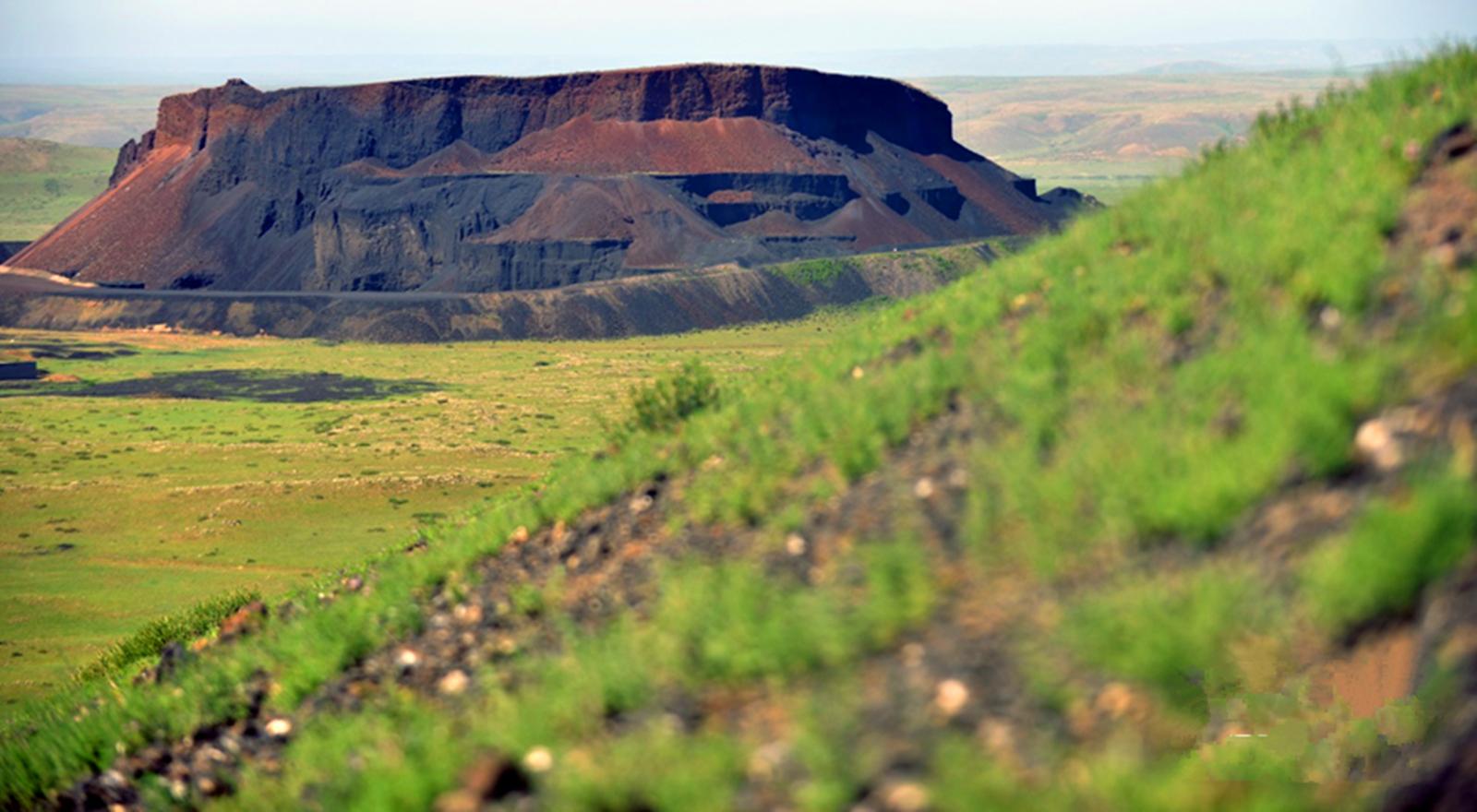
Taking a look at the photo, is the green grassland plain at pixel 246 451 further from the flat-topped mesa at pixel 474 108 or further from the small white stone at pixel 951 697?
the flat-topped mesa at pixel 474 108

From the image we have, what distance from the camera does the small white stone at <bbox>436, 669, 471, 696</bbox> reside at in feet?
32.7

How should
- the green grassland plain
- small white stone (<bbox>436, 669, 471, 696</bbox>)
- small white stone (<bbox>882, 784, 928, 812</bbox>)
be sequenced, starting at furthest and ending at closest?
the green grassland plain < small white stone (<bbox>436, 669, 471, 696</bbox>) < small white stone (<bbox>882, 784, 928, 812</bbox>)

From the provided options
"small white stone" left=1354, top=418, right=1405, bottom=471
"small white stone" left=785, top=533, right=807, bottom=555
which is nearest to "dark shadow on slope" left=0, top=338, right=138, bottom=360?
"small white stone" left=785, top=533, right=807, bottom=555

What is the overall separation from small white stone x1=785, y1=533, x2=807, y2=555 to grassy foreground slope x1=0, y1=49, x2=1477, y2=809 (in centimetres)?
4

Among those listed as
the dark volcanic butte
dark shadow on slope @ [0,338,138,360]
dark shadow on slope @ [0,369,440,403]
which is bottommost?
dark shadow on slope @ [0,338,138,360]

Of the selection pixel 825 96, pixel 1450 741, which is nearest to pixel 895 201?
pixel 825 96

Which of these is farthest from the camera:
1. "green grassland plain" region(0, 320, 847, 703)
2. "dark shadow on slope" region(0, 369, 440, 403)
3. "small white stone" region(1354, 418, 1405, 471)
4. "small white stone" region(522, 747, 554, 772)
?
"dark shadow on slope" region(0, 369, 440, 403)

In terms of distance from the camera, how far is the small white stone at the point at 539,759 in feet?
26.6

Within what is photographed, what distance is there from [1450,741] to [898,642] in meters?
2.70

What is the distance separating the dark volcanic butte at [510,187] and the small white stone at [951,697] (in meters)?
105

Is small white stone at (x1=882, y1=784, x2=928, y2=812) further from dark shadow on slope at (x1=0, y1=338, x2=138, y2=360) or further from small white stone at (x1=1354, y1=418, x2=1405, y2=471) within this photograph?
dark shadow on slope at (x1=0, y1=338, x2=138, y2=360)

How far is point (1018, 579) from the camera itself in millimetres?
8180

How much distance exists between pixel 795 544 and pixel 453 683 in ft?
8.15

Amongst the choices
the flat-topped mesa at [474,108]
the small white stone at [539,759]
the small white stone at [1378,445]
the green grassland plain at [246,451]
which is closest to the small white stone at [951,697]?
the small white stone at [539,759]
